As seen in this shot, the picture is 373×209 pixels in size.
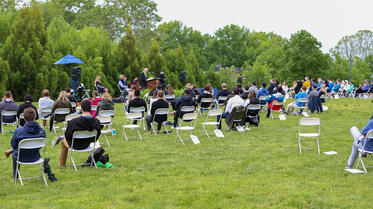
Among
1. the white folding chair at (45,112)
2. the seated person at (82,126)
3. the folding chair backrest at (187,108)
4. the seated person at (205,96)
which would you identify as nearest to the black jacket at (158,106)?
the folding chair backrest at (187,108)

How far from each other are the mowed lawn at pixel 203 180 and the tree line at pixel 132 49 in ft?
35.4

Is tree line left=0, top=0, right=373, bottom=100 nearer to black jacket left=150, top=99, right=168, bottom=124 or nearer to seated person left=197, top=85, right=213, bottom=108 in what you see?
seated person left=197, top=85, right=213, bottom=108

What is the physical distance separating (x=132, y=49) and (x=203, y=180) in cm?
2060

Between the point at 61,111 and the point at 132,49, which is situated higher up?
the point at 132,49

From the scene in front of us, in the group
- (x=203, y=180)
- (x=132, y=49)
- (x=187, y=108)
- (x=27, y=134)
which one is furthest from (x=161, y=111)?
(x=132, y=49)

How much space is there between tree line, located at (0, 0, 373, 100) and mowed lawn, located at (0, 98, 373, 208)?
10794 mm

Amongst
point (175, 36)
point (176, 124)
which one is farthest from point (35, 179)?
point (175, 36)

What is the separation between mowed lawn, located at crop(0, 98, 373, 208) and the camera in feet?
18.4

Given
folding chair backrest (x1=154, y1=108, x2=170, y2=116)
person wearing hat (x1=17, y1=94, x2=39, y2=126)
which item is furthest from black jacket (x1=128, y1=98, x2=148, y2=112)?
person wearing hat (x1=17, y1=94, x2=39, y2=126)

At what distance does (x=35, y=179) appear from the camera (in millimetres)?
7027

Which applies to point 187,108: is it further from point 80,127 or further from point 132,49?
point 132,49

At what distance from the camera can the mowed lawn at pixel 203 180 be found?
5613 millimetres

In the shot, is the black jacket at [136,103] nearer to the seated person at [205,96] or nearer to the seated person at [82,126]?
the seated person at [205,96]

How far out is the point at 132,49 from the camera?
86.9 ft
